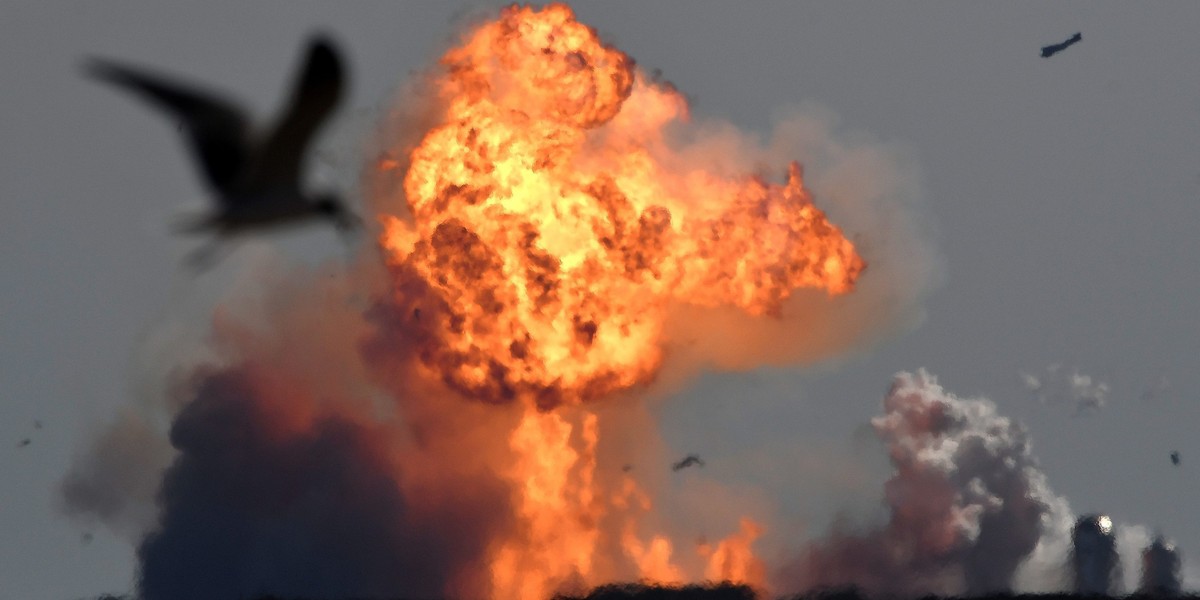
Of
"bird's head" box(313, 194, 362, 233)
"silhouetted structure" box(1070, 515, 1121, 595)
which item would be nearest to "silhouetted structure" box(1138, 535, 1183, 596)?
"silhouetted structure" box(1070, 515, 1121, 595)

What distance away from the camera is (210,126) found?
2170cm

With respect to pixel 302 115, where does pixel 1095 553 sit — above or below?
above

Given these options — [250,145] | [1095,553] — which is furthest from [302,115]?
[1095,553]

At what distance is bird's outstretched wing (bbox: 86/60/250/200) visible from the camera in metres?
20.8

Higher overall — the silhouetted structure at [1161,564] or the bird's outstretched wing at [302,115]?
the silhouetted structure at [1161,564]

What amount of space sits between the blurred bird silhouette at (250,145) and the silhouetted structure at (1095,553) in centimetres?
12371

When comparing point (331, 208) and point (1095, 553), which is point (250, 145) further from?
point (1095, 553)

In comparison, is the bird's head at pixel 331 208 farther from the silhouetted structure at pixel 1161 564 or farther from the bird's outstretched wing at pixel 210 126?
the silhouetted structure at pixel 1161 564

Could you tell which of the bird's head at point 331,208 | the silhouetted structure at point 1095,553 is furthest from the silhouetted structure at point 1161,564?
the bird's head at point 331,208

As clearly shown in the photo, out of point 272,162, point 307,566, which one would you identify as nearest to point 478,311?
point 307,566

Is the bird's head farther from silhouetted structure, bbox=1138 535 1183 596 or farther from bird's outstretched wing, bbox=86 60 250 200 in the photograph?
silhouetted structure, bbox=1138 535 1183 596

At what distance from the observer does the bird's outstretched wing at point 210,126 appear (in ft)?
68.3

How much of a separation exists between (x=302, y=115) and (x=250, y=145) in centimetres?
70

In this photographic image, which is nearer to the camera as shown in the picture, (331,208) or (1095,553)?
(331,208)
